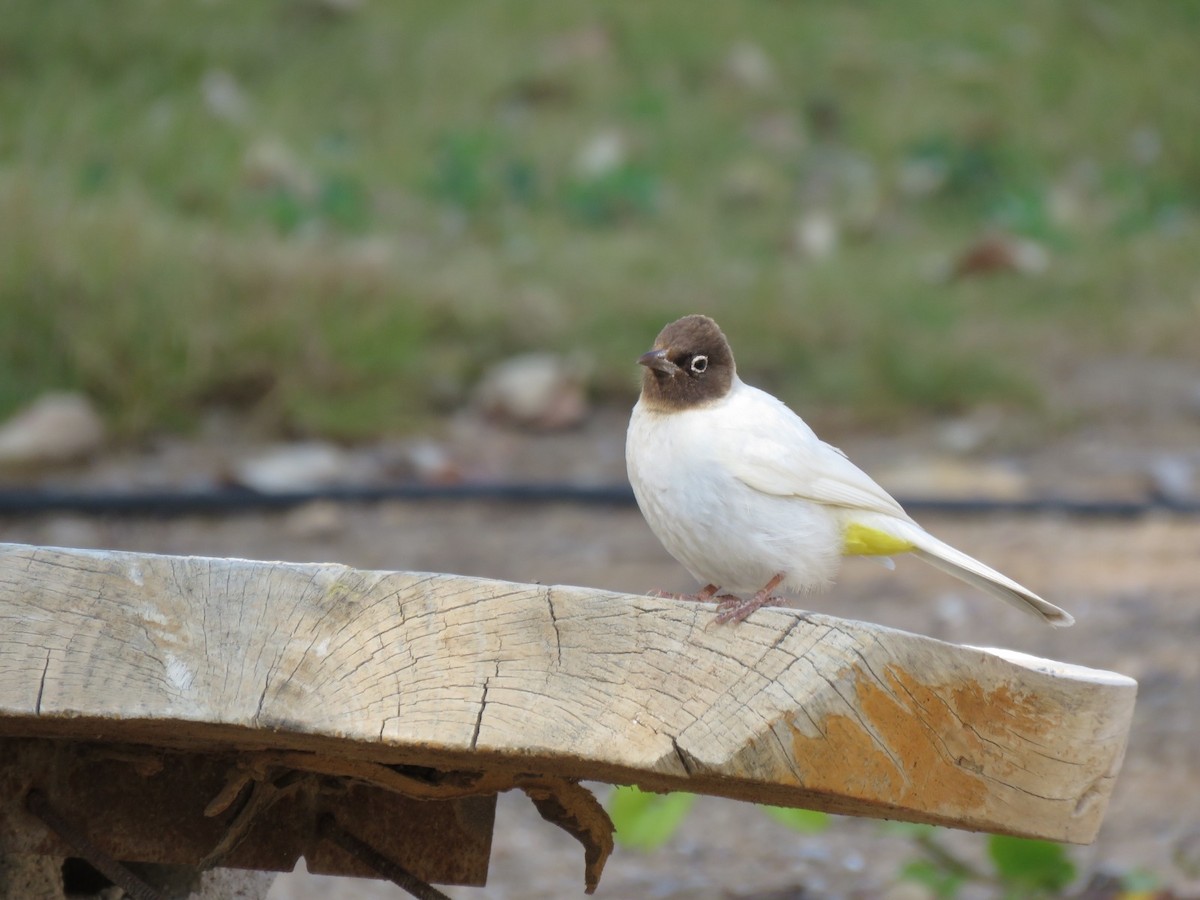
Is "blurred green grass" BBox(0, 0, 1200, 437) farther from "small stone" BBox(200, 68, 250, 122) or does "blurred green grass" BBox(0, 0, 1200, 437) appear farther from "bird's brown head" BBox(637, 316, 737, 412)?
"bird's brown head" BBox(637, 316, 737, 412)

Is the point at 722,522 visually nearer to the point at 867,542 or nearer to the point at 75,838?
the point at 867,542

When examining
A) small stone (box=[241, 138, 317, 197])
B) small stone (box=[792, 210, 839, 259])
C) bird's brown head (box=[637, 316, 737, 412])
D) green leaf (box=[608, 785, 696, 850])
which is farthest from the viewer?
small stone (box=[792, 210, 839, 259])

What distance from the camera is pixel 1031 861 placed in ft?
9.27

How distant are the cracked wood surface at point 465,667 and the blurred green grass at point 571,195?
16.1ft

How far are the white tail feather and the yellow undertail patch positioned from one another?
2 centimetres

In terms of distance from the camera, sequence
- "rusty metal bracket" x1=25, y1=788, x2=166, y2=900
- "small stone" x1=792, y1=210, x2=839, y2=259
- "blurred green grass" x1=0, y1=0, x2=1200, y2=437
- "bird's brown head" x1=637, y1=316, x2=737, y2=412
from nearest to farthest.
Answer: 1. "rusty metal bracket" x1=25, y1=788, x2=166, y2=900
2. "bird's brown head" x1=637, y1=316, x2=737, y2=412
3. "blurred green grass" x1=0, y1=0, x2=1200, y2=437
4. "small stone" x1=792, y1=210, x2=839, y2=259

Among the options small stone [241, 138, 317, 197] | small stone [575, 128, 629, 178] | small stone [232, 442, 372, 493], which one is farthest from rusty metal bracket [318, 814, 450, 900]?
small stone [575, 128, 629, 178]

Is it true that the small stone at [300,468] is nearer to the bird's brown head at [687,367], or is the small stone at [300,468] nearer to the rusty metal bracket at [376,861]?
the bird's brown head at [687,367]

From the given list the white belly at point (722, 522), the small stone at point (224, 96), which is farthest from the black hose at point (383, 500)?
the small stone at point (224, 96)

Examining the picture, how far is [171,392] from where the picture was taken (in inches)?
251

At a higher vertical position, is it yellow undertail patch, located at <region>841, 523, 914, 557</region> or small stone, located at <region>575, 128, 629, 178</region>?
small stone, located at <region>575, 128, 629, 178</region>

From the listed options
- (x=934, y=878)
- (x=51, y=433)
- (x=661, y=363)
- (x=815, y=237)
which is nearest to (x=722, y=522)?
(x=661, y=363)

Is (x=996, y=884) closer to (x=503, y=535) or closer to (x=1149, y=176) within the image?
(x=503, y=535)

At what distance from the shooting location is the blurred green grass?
6.52 meters
